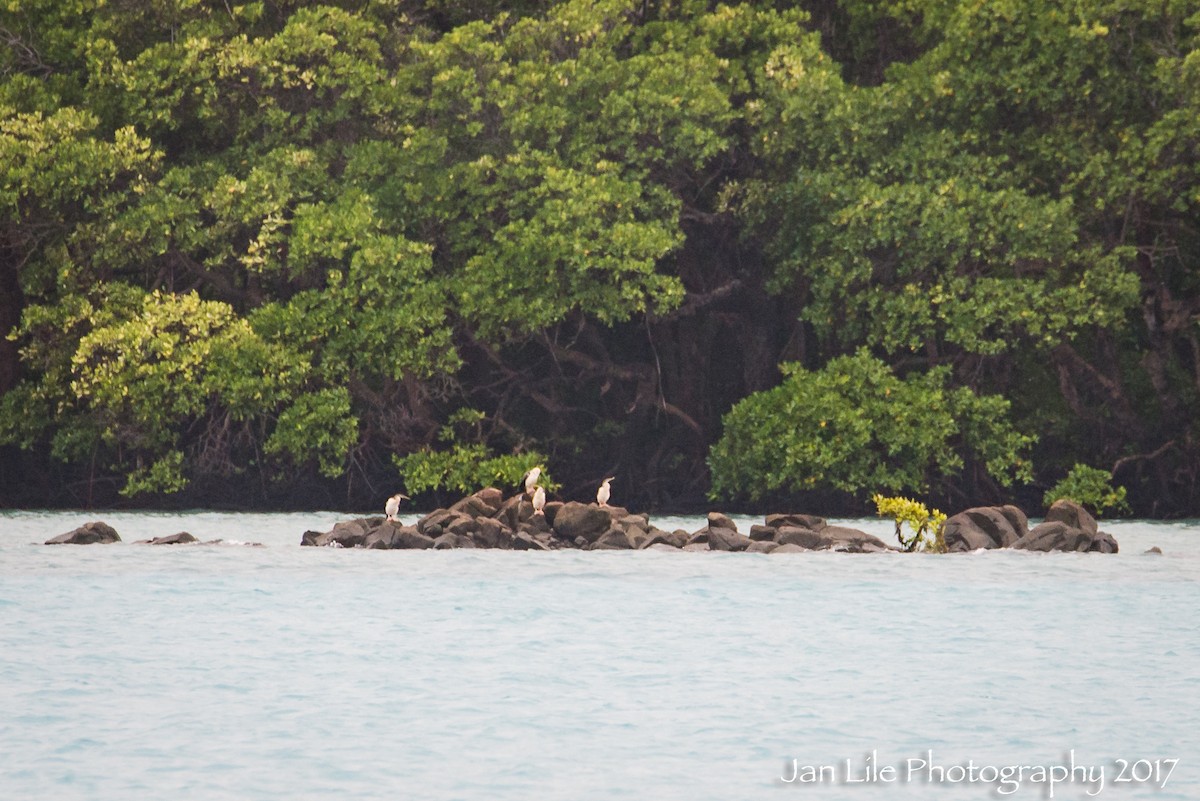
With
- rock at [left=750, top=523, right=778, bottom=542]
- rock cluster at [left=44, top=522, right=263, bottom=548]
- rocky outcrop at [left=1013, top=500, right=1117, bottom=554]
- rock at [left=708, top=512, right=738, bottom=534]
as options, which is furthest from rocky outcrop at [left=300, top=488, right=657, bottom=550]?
rocky outcrop at [left=1013, top=500, right=1117, bottom=554]

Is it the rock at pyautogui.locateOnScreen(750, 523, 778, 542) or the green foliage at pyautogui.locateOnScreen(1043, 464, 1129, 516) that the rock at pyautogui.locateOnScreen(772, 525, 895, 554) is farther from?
the green foliage at pyautogui.locateOnScreen(1043, 464, 1129, 516)

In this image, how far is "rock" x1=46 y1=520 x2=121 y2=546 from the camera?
1959cm

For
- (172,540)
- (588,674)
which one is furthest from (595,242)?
(588,674)

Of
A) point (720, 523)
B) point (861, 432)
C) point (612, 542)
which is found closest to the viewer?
point (612, 542)

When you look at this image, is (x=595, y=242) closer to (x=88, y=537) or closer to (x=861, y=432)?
(x=861, y=432)

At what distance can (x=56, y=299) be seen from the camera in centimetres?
2514

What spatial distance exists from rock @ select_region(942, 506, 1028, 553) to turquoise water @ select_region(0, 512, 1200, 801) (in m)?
0.76

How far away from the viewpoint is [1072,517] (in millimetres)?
19672

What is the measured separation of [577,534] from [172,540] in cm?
431

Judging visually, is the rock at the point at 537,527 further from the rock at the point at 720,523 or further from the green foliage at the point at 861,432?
the green foliage at the point at 861,432

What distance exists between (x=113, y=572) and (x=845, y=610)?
6858 mm

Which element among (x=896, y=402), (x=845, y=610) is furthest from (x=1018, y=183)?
(x=845, y=610)

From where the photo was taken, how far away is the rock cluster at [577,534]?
19.4 meters

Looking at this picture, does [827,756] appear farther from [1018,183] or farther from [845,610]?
[1018,183]
